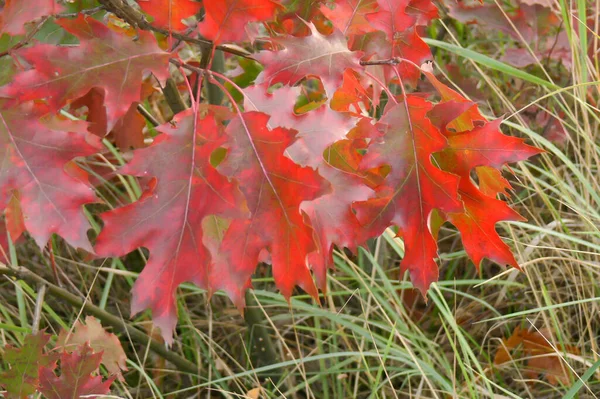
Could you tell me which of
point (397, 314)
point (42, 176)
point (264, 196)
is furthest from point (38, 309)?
point (397, 314)

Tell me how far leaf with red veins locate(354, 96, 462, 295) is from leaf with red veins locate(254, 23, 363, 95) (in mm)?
71

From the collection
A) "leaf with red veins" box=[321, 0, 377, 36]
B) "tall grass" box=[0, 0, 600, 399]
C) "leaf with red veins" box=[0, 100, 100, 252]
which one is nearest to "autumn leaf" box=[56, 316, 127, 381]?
"tall grass" box=[0, 0, 600, 399]

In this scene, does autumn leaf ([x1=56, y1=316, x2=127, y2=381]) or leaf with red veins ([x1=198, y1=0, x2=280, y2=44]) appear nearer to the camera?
leaf with red veins ([x1=198, y1=0, x2=280, y2=44])

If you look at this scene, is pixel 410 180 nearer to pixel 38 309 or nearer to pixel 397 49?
pixel 397 49

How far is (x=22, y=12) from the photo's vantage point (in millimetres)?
676

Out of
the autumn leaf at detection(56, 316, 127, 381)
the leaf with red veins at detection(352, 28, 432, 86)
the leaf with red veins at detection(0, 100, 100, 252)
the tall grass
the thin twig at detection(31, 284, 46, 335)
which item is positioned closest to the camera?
the leaf with red veins at detection(0, 100, 100, 252)

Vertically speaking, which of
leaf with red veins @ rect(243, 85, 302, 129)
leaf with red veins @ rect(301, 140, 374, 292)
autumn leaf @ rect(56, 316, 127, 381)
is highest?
leaf with red veins @ rect(243, 85, 302, 129)

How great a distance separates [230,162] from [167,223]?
88 mm

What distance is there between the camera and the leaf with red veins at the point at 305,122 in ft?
2.44

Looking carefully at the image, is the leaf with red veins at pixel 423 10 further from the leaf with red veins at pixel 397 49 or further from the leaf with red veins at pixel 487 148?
the leaf with red veins at pixel 487 148

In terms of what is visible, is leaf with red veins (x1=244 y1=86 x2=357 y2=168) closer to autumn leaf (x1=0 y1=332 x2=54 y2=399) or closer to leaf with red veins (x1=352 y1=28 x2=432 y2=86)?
leaf with red veins (x1=352 y1=28 x2=432 y2=86)

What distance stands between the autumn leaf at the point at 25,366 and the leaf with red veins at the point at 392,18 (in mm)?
615

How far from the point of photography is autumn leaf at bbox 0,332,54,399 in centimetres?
97

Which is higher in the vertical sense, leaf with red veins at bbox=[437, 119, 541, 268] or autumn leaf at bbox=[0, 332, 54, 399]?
leaf with red veins at bbox=[437, 119, 541, 268]
